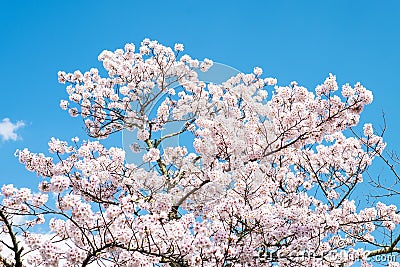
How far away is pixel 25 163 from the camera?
23.0 feet

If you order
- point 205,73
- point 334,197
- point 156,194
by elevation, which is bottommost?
point 156,194

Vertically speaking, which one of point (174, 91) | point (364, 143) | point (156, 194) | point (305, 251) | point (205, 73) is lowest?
point (305, 251)

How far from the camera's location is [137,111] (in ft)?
32.4

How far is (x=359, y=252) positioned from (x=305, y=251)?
1.61 m

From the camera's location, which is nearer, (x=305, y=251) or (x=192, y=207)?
(x=305, y=251)

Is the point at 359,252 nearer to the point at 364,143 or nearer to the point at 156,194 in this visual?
the point at 364,143

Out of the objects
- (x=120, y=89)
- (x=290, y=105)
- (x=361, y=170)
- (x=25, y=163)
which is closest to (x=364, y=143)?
(x=361, y=170)

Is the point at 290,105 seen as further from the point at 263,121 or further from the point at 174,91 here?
the point at 174,91

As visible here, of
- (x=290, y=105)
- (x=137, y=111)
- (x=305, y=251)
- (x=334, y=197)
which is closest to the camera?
(x=305, y=251)

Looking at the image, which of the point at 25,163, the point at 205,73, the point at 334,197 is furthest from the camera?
the point at 205,73

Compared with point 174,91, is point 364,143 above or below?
below

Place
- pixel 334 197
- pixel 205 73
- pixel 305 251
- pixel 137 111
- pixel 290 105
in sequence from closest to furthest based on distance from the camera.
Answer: pixel 305 251 < pixel 290 105 < pixel 334 197 < pixel 137 111 < pixel 205 73

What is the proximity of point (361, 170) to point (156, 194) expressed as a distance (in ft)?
14.7

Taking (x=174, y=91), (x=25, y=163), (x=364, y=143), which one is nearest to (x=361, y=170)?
(x=364, y=143)
